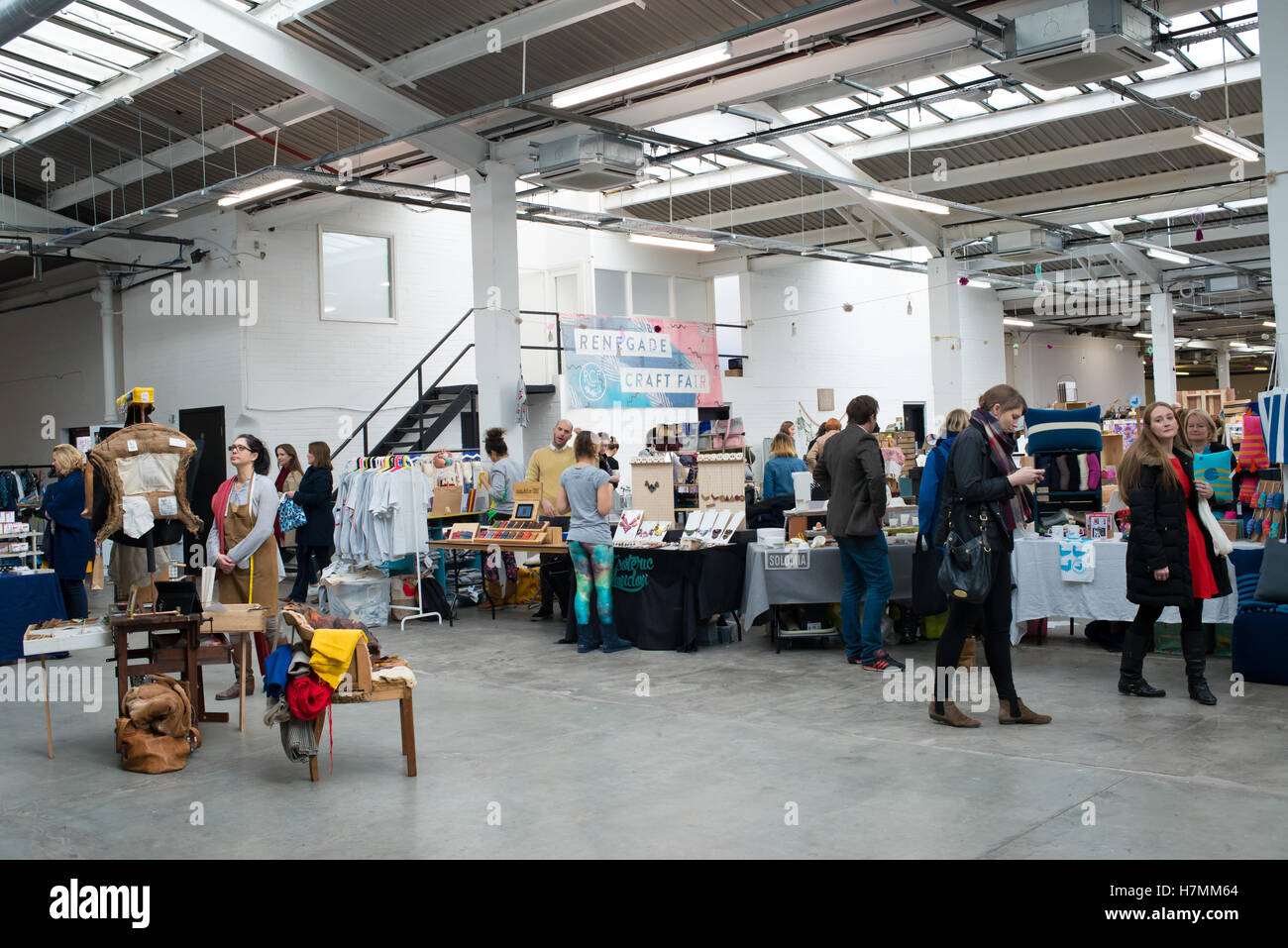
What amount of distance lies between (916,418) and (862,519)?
1685 centimetres

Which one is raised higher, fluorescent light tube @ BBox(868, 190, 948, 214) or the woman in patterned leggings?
fluorescent light tube @ BBox(868, 190, 948, 214)

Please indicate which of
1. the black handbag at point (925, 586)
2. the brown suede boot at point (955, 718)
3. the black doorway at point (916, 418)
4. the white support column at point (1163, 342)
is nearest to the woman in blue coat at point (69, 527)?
the black handbag at point (925, 586)

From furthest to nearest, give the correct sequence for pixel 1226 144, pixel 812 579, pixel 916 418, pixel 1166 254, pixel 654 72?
1. pixel 916 418
2. pixel 1166 254
3. pixel 1226 144
4. pixel 654 72
5. pixel 812 579

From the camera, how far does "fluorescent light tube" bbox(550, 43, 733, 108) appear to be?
8.89m

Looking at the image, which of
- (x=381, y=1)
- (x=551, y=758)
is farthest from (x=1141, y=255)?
(x=551, y=758)

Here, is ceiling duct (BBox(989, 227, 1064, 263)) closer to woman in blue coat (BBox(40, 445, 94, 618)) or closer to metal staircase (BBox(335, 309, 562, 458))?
metal staircase (BBox(335, 309, 562, 458))

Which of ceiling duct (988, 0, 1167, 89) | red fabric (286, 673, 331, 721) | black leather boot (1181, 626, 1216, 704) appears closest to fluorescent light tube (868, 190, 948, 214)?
ceiling duct (988, 0, 1167, 89)

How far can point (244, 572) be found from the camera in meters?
6.38

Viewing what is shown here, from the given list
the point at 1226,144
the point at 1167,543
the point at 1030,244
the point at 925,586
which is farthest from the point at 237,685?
the point at 1030,244

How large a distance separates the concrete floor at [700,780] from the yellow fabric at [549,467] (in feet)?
10.0

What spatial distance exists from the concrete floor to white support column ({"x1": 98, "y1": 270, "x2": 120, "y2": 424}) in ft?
36.2

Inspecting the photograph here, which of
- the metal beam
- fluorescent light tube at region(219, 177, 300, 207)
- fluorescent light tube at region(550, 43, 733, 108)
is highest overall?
the metal beam

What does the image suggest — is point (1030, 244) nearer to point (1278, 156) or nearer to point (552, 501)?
point (1278, 156)
